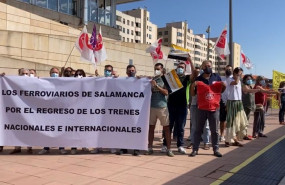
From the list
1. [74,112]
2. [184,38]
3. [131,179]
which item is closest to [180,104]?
[74,112]

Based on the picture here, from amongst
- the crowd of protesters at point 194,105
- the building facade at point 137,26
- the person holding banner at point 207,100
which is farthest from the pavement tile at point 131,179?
the building facade at point 137,26

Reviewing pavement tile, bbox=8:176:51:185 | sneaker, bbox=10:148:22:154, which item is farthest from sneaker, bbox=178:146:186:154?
sneaker, bbox=10:148:22:154

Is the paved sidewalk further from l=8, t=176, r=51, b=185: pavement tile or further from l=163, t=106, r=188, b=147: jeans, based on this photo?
Answer: l=163, t=106, r=188, b=147: jeans

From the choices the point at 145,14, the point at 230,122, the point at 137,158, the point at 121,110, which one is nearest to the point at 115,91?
the point at 121,110

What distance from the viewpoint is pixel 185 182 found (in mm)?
5012

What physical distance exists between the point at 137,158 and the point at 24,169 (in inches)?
82.1

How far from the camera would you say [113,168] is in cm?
571

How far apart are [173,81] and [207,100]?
0.79 meters

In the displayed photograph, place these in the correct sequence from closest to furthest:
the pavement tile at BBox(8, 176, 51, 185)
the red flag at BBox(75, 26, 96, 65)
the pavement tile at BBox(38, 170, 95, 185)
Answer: the pavement tile at BBox(8, 176, 51, 185)
the pavement tile at BBox(38, 170, 95, 185)
the red flag at BBox(75, 26, 96, 65)

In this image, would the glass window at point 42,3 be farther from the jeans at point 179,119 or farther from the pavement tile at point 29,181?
the pavement tile at point 29,181

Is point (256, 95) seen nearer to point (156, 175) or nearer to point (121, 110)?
point (121, 110)

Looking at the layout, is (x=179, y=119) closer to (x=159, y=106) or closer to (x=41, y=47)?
(x=159, y=106)

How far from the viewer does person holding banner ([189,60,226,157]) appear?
6805 mm

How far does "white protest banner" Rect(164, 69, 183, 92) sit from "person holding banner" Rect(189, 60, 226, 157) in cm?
41
